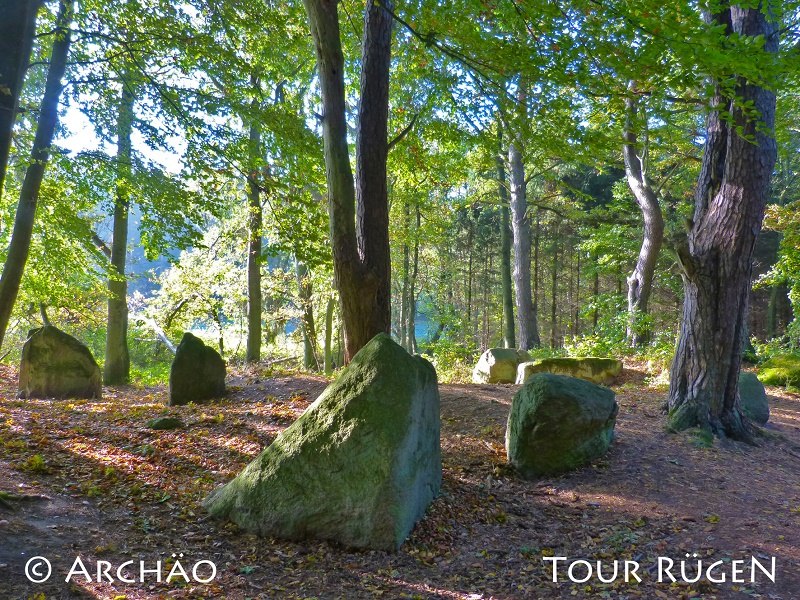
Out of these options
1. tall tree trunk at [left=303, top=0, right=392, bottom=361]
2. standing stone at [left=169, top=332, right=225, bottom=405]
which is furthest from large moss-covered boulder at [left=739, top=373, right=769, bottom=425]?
standing stone at [left=169, top=332, right=225, bottom=405]

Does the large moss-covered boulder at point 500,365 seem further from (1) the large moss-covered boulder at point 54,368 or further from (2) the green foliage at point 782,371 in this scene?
(1) the large moss-covered boulder at point 54,368

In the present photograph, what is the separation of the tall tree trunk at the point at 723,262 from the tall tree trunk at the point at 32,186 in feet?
28.8

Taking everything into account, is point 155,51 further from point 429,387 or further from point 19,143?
point 429,387

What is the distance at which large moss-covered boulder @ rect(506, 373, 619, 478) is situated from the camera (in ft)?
17.5

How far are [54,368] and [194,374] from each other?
289 cm

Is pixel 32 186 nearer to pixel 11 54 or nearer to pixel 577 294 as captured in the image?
pixel 11 54

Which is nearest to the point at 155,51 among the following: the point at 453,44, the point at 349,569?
the point at 453,44

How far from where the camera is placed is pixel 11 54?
328 centimetres

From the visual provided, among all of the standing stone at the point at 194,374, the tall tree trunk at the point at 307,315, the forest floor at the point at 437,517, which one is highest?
the tall tree trunk at the point at 307,315

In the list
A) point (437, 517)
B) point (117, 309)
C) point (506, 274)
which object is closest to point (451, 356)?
point (506, 274)

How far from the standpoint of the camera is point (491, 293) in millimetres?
29484

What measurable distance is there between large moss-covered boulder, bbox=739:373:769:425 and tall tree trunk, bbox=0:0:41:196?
8753 mm

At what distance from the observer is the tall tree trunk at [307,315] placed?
53.1ft

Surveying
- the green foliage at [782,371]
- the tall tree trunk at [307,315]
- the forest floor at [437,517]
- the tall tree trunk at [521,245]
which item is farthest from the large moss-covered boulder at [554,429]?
the tall tree trunk at [307,315]
